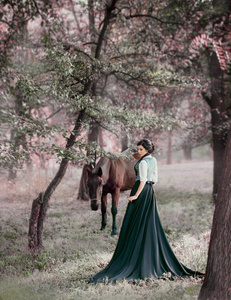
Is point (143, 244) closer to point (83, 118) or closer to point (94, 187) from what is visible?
point (94, 187)

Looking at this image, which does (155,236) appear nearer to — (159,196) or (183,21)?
(183,21)

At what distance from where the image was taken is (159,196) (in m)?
16.0

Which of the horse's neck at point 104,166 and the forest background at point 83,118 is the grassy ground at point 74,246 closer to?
the forest background at point 83,118

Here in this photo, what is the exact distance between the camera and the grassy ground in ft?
17.7

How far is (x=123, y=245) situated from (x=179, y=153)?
41189 mm

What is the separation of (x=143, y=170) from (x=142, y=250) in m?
1.49

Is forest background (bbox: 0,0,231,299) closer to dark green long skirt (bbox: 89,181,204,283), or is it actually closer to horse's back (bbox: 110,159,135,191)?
dark green long skirt (bbox: 89,181,204,283)

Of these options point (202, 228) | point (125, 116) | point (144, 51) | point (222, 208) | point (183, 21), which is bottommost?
point (202, 228)

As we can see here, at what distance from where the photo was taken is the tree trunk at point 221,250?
4398 mm

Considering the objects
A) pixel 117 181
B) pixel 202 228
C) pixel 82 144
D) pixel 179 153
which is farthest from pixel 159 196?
pixel 179 153

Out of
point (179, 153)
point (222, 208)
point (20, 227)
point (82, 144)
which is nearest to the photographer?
point (222, 208)

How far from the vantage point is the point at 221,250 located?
4.50 m

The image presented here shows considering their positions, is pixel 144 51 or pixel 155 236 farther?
pixel 144 51

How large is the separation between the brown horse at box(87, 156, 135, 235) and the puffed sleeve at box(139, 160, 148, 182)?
2.57m
